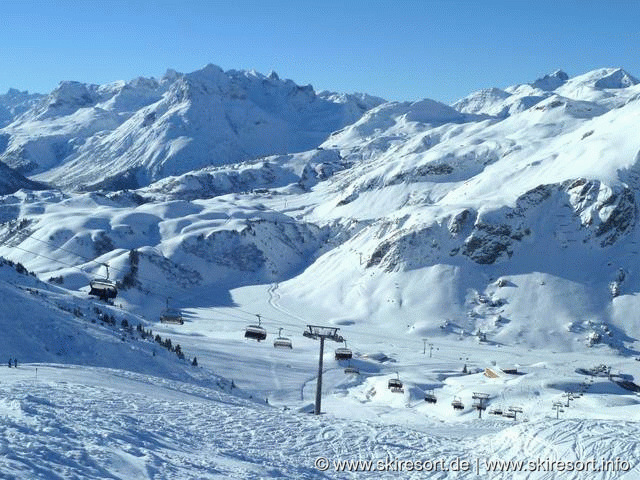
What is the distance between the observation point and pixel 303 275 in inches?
5930

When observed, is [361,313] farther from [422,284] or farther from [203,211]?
[203,211]

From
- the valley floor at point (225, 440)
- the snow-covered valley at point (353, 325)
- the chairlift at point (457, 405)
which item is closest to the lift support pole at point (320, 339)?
the snow-covered valley at point (353, 325)

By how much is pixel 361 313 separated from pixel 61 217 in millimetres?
92268

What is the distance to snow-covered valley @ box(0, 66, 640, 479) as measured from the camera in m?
23.0

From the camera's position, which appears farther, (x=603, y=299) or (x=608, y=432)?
(x=603, y=299)

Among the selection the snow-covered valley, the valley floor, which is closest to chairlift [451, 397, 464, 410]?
the snow-covered valley

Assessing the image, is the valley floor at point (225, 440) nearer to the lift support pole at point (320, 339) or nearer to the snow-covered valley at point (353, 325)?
the snow-covered valley at point (353, 325)

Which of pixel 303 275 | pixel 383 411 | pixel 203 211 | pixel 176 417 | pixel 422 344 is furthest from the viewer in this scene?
pixel 203 211

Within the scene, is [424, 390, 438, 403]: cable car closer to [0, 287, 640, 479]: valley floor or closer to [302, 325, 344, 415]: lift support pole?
[0, 287, 640, 479]: valley floor

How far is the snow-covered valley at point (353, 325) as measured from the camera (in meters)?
23.0

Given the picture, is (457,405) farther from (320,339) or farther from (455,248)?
(455,248)

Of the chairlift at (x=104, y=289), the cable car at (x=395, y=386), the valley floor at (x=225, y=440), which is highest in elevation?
the chairlift at (x=104, y=289)

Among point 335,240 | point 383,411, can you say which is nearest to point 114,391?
point 383,411

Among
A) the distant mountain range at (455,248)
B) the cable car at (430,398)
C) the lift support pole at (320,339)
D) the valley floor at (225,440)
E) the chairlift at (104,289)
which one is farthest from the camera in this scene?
the distant mountain range at (455,248)
